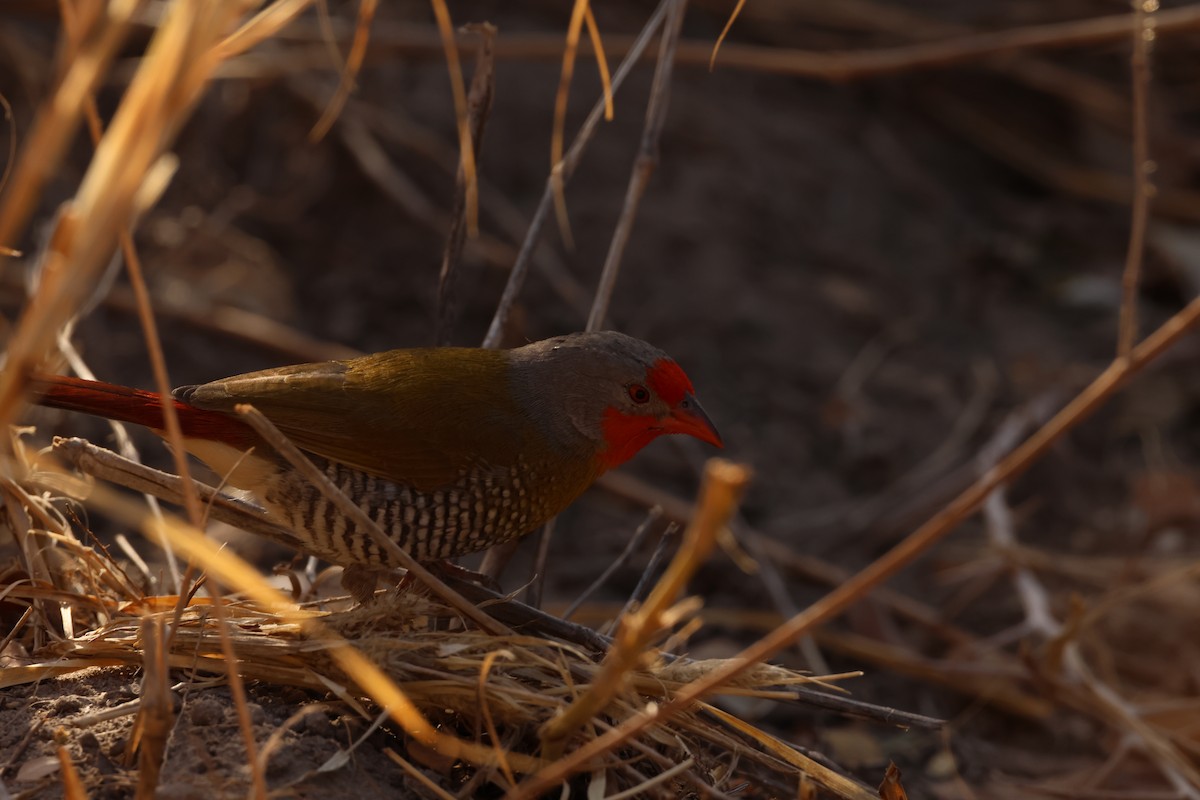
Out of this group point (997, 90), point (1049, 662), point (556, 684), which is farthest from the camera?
point (997, 90)

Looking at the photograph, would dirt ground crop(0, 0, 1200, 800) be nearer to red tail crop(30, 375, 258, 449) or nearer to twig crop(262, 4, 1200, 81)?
twig crop(262, 4, 1200, 81)

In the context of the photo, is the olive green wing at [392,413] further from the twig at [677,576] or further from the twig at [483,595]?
the twig at [677,576]

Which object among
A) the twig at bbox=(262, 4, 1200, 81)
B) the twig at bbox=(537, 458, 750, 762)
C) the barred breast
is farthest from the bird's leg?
the twig at bbox=(262, 4, 1200, 81)

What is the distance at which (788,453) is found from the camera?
18.5 ft

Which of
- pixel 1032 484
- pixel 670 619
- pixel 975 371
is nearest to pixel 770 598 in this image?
pixel 1032 484

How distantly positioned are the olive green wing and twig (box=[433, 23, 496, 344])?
0.32 meters

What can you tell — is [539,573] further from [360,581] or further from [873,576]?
[873,576]

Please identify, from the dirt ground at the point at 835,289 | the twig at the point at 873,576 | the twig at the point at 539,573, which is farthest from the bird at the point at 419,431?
the twig at the point at 873,576

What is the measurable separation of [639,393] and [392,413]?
636mm

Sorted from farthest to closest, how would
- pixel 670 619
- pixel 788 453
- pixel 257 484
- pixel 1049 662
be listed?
1. pixel 788 453
2. pixel 1049 662
3. pixel 257 484
4. pixel 670 619

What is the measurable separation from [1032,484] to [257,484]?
406cm

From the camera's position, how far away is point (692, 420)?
310cm

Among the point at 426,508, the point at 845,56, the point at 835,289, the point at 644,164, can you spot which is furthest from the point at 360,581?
the point at 835,289

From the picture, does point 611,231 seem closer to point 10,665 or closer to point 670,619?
point 10,665
